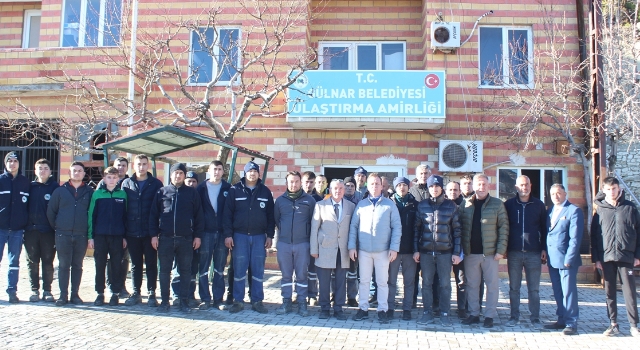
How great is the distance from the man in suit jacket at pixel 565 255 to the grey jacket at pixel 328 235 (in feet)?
8.72

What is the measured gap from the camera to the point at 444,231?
21.1 ft

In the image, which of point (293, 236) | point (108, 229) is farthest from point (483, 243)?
point (108, 229)

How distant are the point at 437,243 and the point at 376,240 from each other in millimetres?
789

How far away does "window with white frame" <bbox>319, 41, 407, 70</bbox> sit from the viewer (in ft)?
40.1

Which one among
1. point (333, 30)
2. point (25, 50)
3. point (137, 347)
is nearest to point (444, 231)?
point (137, 347)

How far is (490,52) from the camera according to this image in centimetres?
1169

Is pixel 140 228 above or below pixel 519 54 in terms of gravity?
below

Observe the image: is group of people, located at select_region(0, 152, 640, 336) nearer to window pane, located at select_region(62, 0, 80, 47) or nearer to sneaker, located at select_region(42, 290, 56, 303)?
sneaker, located at select_region(42, 290, 56, 303)

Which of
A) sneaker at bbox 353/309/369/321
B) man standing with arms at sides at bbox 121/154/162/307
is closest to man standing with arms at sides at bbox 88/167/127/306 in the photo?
man standing with arms at sides at bbox 121/154/162/307

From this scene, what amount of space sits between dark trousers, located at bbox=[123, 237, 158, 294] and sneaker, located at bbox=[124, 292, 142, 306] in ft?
0.19

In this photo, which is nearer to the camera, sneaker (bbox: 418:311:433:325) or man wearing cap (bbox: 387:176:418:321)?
sneaker (bbox: 418:311:433:325)

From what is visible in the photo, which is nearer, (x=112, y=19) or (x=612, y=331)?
(x=612, y=331)

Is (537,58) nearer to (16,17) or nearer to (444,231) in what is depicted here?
(444,231)

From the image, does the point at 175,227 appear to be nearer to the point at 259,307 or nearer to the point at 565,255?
the point at 259,307
